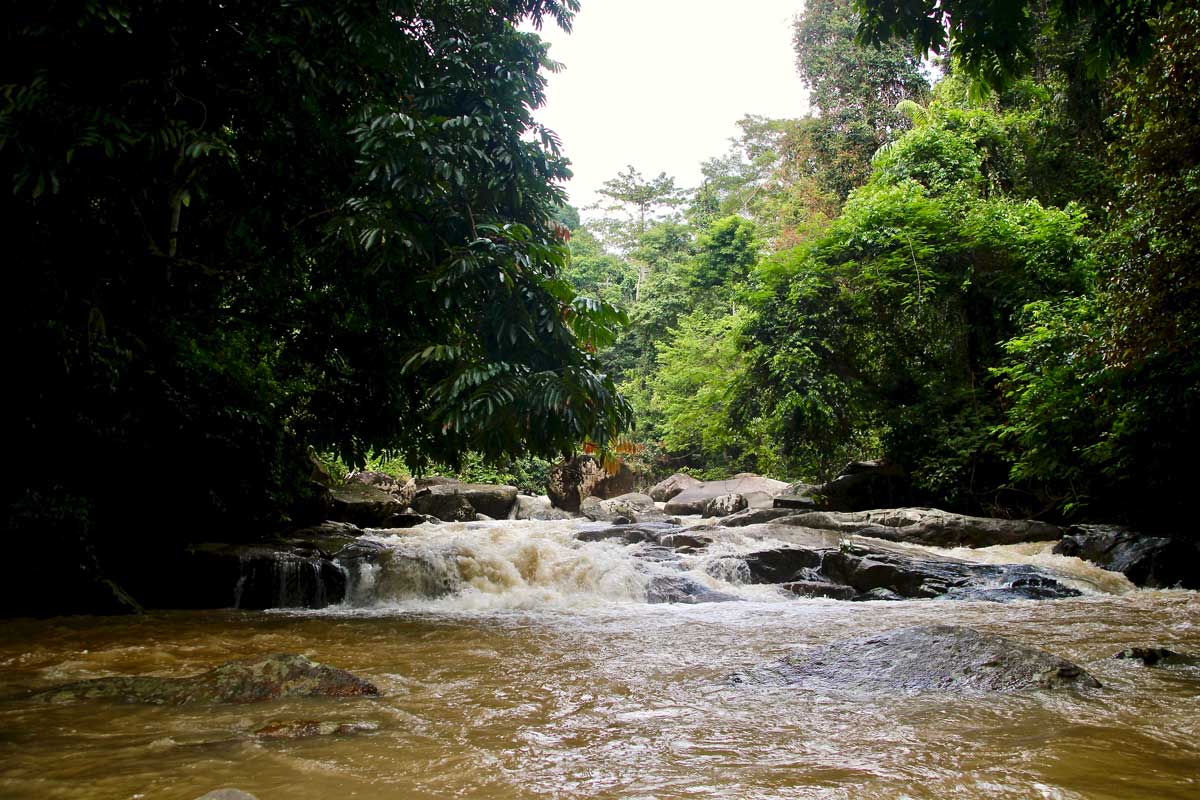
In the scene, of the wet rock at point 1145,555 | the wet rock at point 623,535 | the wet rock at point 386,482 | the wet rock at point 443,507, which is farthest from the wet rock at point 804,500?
the wet rock at point 386,482

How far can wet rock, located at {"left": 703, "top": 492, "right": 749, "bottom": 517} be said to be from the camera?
16.8 m

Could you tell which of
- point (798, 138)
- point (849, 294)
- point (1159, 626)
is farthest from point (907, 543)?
point (798, 138)

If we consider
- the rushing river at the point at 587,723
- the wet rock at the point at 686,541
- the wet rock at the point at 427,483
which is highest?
the wet rock at the point at 427,483

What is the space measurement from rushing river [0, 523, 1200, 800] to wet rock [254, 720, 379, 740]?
0.06m

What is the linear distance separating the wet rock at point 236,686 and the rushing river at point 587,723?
0.10 meters

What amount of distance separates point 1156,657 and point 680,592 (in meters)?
4.41

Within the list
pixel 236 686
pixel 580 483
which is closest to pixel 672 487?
pixel 580 483

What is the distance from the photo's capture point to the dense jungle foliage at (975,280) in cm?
679

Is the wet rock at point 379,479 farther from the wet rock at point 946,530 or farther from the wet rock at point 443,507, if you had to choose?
the wet rock at point 946,530

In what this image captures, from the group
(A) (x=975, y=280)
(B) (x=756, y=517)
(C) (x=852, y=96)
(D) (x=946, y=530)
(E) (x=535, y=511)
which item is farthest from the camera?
(C) (x=852, y=96)

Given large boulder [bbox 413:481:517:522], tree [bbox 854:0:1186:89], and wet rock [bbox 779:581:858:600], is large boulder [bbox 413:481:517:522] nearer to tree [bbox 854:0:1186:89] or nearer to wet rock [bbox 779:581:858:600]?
wet rock [bbox 779:581:858:600]

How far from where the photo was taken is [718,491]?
19.7 meters

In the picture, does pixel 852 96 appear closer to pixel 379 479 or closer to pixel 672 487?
pixel 672 487

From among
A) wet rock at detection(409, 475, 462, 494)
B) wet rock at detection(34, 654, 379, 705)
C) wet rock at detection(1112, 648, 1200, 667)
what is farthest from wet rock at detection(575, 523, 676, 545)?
wet rock at detection(409, 475, 462, 494)
